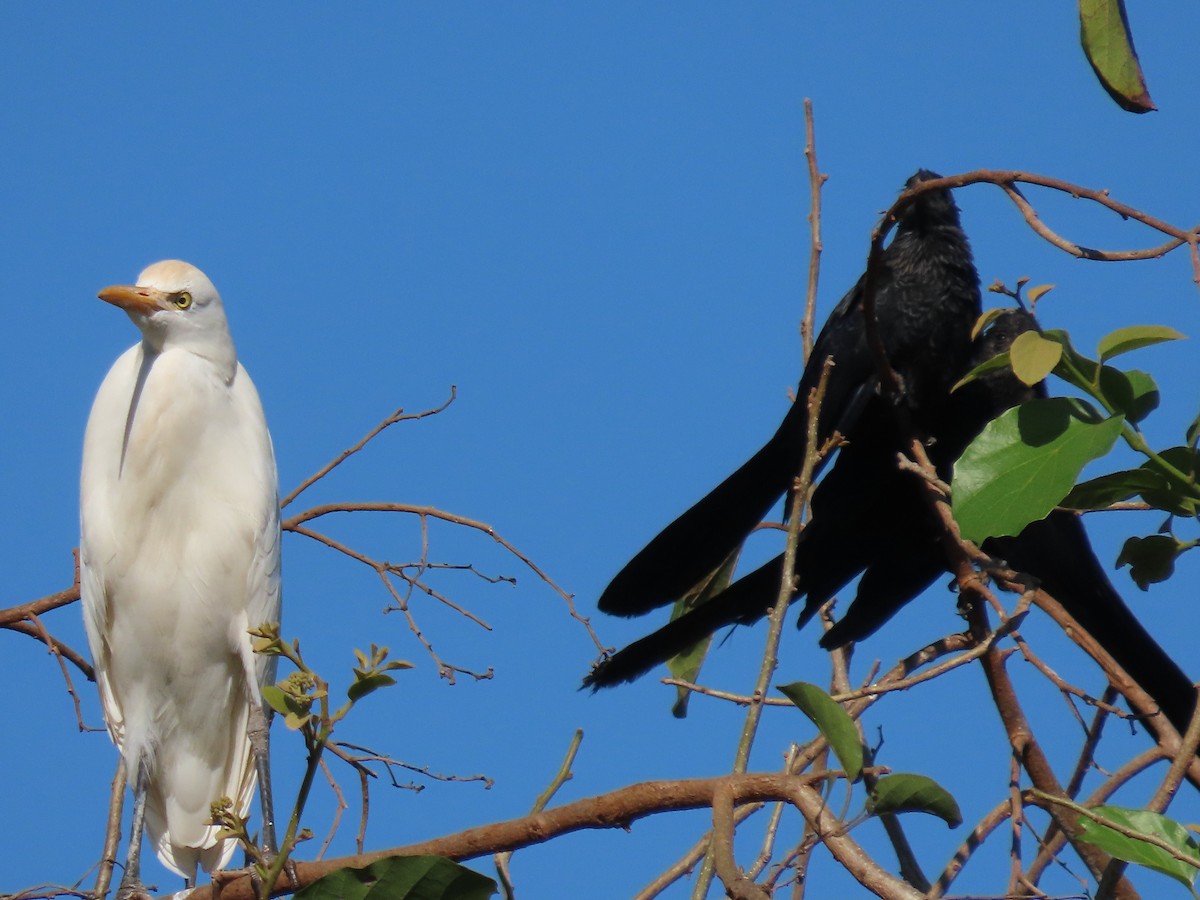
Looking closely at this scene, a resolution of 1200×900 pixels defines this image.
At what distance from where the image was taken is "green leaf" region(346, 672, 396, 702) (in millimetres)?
1259

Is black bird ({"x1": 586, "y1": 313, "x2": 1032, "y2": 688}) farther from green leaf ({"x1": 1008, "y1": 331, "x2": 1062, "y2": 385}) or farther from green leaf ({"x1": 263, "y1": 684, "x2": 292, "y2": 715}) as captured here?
green leaf ({"x1": 263, "y1": 684, "x2": 292, "y2": 715})

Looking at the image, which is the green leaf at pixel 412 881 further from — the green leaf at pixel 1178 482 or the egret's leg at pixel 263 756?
the egret's leg at pixel 263 756

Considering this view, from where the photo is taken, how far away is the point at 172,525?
285 cm

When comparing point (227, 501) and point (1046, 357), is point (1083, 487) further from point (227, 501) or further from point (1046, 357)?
point (227, 501)

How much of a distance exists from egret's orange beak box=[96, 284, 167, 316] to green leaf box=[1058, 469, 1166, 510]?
6.32 ft

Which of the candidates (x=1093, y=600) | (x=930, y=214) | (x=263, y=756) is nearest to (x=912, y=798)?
(x=1093, y=600)

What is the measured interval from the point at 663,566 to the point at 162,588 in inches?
41.8

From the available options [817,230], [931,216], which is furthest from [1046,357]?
[931,216]

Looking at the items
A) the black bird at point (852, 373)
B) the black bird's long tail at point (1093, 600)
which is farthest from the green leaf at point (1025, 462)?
the black bird at point (852, 373)

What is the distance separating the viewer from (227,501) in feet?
9.38

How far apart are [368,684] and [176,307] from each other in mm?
1770

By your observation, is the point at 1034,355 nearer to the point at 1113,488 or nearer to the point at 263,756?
the point at 1113,488

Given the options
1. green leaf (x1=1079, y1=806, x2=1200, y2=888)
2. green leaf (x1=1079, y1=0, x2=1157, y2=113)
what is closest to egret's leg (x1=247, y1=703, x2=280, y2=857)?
green leaf (x1=1079, y1=806, x2=1200, y2=888)

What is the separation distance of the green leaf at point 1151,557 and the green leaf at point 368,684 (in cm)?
95
